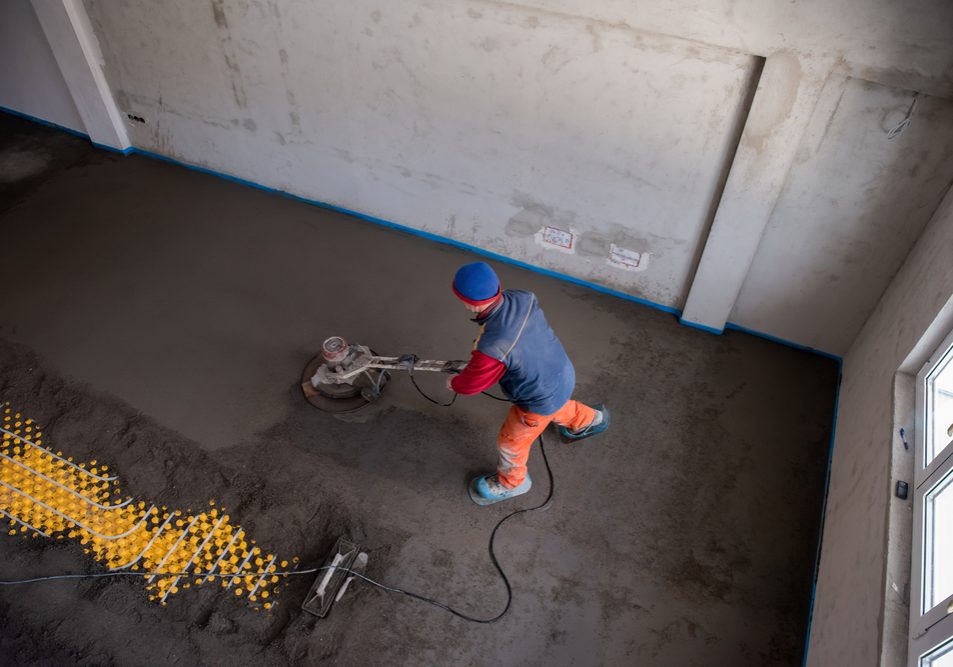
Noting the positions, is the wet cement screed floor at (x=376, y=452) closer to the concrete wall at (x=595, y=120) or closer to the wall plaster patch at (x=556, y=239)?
the wall plaster patch at (x=556, y=239)

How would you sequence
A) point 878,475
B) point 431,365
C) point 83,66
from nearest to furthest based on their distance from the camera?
point 878,475, point 431,365, point 83,66

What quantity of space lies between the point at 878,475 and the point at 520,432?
1677 mm

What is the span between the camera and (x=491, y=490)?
376cm

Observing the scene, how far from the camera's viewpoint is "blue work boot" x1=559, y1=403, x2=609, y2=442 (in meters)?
4.03

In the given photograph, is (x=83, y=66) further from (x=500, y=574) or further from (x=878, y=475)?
(x=878, y=475)

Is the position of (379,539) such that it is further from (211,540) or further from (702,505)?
(702,505)

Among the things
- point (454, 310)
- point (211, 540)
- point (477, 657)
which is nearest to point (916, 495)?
point (477, 657)

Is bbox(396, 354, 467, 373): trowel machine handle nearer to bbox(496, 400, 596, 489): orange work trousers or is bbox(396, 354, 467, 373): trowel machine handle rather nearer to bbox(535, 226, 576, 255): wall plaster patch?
bbox(496, 400, 596, 489): orange work trousers

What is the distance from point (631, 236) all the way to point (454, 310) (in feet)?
4.50

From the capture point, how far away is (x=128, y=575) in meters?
3.54

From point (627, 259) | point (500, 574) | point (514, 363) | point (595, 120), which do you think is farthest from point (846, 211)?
point (500, 574)

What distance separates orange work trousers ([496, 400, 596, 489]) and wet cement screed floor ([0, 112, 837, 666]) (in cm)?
27

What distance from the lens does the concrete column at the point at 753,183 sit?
354 cm

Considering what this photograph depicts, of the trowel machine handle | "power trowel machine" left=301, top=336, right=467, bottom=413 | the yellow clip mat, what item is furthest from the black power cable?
"power trowel machine" left=301, top=336, right=467, bottom=413
